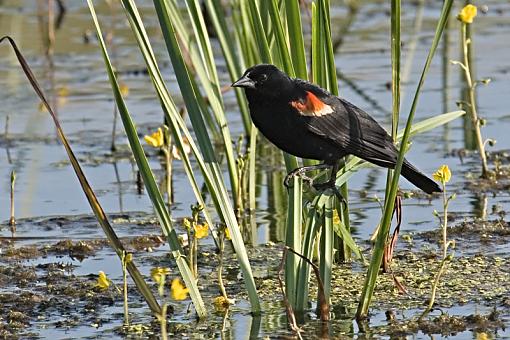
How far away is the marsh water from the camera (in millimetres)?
4609

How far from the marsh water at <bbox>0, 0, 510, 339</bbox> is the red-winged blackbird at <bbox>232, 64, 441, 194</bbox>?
58 centimetres

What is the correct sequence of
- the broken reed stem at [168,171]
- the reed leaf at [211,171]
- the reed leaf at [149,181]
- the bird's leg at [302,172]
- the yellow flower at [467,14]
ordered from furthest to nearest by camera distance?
1. the broken reed stem at [168,171]
2. the yellow flower at [467,14]
3. the bird's leg at [302,172]
4. the reed leaf at [211,171]
5. the reed leaf at [149,181]

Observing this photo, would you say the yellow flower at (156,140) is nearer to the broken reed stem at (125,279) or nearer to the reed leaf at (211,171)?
the reed leaf at (211,171)

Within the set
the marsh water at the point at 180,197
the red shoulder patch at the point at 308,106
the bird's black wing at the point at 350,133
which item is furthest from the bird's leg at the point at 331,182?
the marsh water at the point at 180,197

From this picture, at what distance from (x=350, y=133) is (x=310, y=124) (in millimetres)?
214

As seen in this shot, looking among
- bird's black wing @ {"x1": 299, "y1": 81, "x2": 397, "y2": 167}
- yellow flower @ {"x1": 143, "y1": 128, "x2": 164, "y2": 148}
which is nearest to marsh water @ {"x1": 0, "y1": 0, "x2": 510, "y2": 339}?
yellow flower @ {"x1": 143, "y1": 128, "x2": 164, "y2": 148}

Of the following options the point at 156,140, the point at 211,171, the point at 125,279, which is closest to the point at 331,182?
the point at 211,171

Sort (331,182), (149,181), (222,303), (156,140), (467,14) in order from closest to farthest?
(149,181)
(331,182)
(222,303)
(467,14)
(156,140)

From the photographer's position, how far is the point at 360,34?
11.8 metres

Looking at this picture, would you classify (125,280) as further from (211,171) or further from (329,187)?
(329,187)

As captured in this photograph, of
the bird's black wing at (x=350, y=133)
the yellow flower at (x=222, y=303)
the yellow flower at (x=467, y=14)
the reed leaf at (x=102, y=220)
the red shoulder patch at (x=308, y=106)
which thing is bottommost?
the yellow flower at (x=222, y=303)

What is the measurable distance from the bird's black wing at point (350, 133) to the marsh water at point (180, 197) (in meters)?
0.58

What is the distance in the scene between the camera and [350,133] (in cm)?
460

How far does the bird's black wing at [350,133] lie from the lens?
4.54 metres
